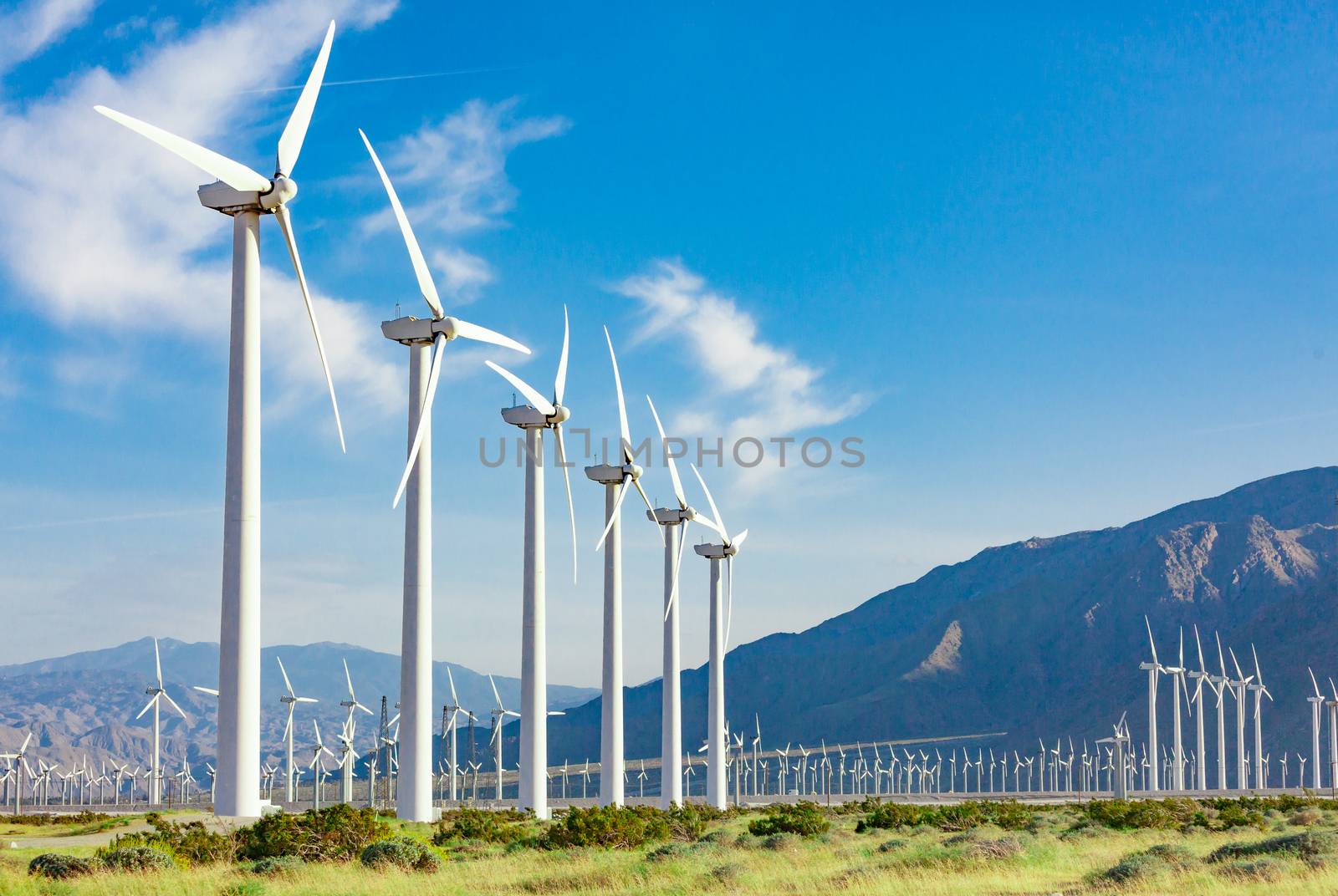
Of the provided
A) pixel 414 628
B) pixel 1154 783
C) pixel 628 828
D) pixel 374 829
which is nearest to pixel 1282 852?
pixel 628 828

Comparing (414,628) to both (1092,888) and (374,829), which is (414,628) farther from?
(1092,888)

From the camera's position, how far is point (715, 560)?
315 feet

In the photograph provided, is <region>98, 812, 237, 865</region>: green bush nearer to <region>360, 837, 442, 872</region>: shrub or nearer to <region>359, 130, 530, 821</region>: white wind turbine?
<region>360, 837, 442, 872</region>: shrub

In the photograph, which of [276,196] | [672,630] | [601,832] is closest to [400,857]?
[601,832]

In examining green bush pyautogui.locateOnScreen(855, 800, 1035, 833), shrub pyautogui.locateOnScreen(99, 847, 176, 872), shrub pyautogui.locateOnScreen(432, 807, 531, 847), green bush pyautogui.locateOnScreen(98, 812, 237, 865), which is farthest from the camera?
green bush pyautogui.locateOnScreen(855, 800, 1035, 833)

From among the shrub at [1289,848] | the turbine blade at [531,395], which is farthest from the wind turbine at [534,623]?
the shrub at [1289,848]

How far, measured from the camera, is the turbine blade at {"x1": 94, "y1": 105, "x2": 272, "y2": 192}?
38.8 metres

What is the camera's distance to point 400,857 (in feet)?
114

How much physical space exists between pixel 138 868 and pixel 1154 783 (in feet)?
598

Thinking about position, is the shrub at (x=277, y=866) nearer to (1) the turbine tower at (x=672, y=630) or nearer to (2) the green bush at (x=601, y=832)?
(2) the green bush at (x=601, y=832)

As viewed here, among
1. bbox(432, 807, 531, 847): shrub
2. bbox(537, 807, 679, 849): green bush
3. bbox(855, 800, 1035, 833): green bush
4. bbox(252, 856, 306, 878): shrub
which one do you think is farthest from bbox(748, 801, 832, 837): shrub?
bbox(252, 856, 306, 878): shrub

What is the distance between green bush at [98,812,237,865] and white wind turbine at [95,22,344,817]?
129 centimetres

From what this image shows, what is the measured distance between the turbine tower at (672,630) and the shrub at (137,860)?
173 feet

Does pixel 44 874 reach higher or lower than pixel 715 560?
lower
